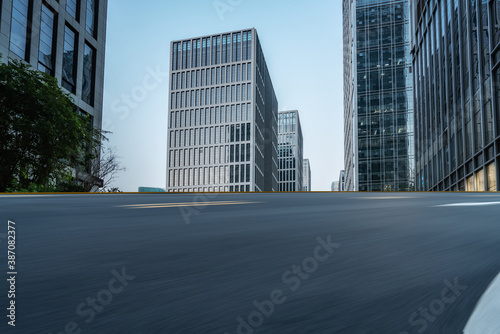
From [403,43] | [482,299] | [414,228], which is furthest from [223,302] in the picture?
[403,43]

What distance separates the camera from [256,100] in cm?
9056

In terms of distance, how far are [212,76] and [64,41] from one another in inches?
2634

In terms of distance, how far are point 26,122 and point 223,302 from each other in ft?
46.0

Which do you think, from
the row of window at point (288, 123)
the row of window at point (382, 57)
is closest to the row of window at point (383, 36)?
the row of window at point (382, 57)

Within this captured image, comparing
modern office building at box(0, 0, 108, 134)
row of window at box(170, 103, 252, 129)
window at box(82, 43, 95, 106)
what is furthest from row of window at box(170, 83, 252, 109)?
window at box(82, 43, 95, 106)

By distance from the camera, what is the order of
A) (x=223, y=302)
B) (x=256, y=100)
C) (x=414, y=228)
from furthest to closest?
(x=256, y=100), (x=414, y=228), (x=223, y=302)

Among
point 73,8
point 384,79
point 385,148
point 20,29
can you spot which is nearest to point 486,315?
point 20,29

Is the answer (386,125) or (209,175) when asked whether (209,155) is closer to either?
(209,175)

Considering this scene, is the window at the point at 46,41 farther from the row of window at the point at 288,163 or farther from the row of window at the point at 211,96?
the row of window at the point at 288,163

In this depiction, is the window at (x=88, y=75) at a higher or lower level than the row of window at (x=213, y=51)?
lower

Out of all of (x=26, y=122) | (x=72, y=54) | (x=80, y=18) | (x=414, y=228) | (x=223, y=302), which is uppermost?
(x=80, y=18)

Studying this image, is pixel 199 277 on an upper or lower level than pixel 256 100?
lower

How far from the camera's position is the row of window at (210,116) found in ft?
Result: 287

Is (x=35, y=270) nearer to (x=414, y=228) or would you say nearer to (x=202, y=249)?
(x=202, y=249)
